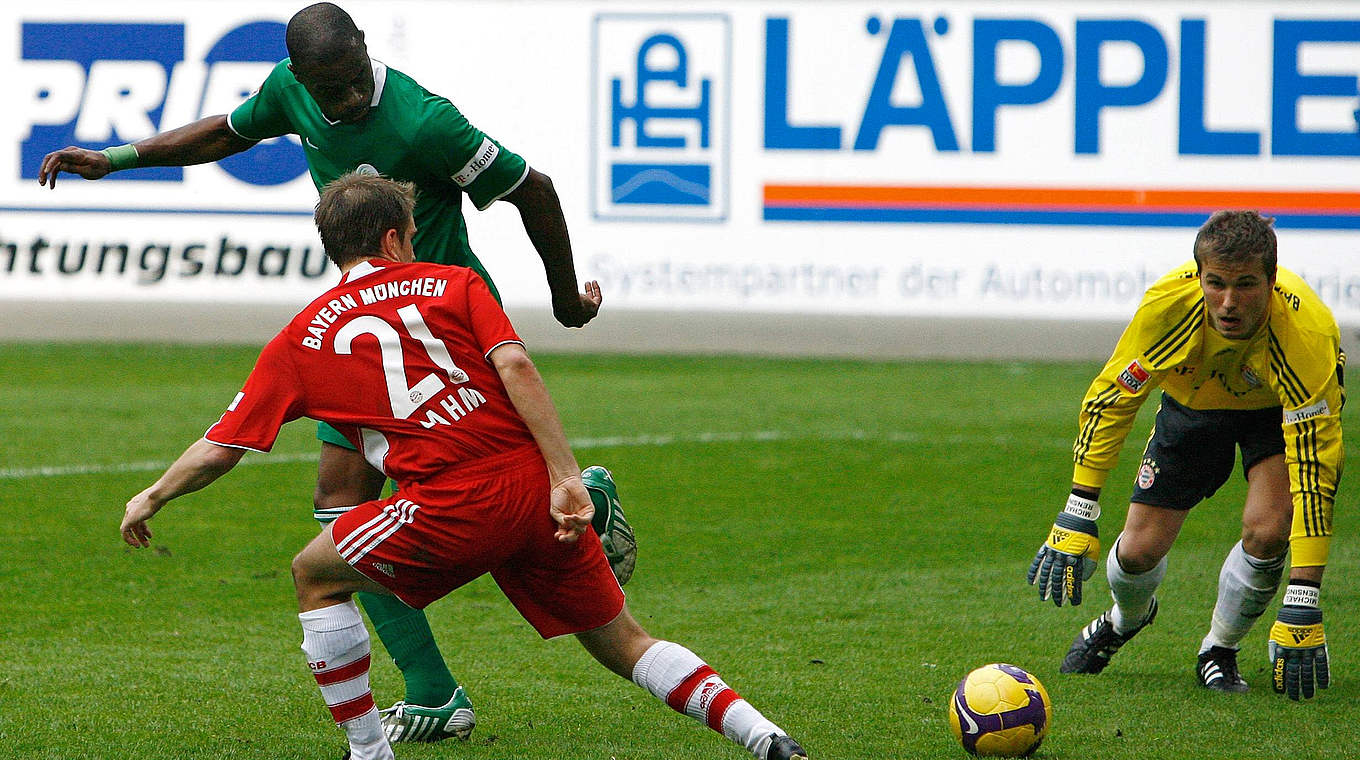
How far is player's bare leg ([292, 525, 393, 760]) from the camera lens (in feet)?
12.8

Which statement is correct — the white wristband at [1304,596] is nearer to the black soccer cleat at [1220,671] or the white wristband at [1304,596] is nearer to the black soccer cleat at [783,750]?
the black soccer cleat at [1220,671]

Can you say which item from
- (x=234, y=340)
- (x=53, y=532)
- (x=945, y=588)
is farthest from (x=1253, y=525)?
(x=234, y=340)

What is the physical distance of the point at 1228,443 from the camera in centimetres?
535

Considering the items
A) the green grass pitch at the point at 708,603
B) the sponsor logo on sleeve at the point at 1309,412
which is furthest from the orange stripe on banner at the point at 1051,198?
the sponsor logo on sleeve at the point at 1309,412

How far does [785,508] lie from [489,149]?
14.2 ft

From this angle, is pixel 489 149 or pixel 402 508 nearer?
pixel 402 508

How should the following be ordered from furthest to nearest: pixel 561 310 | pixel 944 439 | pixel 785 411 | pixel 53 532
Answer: pixel 785 411 < pixel 944 439 < pixel 53 532 < pixel 561 310

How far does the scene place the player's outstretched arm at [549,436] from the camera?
377 centimetres

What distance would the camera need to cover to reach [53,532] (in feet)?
A: 25.2

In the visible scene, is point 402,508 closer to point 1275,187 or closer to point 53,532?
point 53,532

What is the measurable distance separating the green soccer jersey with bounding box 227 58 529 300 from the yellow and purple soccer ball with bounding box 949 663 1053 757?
5.79ft

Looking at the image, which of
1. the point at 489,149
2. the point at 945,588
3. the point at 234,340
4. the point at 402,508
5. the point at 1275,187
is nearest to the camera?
the point at 402,508

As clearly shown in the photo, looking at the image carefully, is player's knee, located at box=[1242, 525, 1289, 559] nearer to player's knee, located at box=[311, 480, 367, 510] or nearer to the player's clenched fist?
player's knee, located at box=[311, 480, 367, 510]

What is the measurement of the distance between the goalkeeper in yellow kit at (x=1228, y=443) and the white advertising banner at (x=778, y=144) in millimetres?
9861
